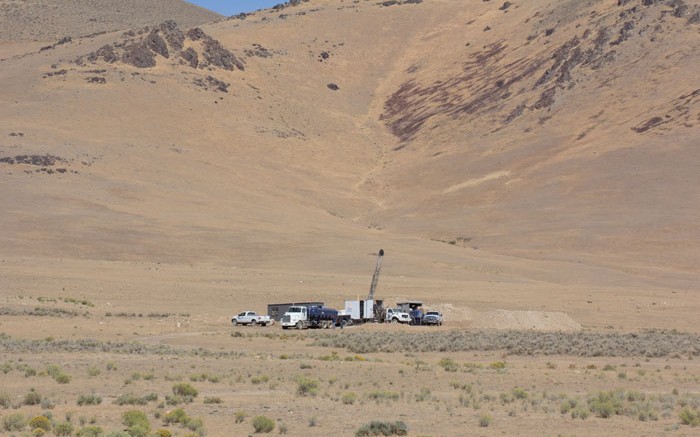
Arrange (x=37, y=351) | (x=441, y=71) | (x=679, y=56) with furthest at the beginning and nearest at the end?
(x=441, y=71), (x=679, y=56), (x=37, y=351)

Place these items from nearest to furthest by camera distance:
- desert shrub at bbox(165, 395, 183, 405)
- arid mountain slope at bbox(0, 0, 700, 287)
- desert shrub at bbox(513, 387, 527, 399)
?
desert shrub at bbox(165, 395, 183, 405), desert shrub at bbox(513, 387, 527, 399), arid mountain slope at bbox(0, 0, 700, 287)

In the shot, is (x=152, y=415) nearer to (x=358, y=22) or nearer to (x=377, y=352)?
(x=377, y=352)

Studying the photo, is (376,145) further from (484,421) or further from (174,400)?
(484,421)

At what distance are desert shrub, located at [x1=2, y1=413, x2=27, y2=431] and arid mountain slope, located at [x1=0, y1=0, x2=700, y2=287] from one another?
2106 inches

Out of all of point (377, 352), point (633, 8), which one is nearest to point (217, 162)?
point (633, 8)

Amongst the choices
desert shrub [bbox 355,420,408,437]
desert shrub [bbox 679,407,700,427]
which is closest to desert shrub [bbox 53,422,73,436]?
desert shrub [bbox 355,420,408,437]

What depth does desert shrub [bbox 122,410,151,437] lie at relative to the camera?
596 inches

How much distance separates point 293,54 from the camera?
144 metres

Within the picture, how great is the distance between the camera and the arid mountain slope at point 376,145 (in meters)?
76.9

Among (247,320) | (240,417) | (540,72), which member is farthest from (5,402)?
(540,72)

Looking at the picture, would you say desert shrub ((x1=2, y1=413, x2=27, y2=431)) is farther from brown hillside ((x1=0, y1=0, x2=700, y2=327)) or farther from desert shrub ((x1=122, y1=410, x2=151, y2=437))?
brown hillside ((x1=0, y1=0, x2=700, y2=327))

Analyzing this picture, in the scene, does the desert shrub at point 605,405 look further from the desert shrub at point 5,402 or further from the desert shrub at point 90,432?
the desert shrub at point 5,402

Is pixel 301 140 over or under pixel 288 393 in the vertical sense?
over

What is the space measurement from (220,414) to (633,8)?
112 metres
